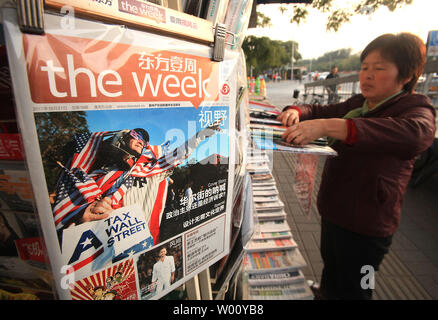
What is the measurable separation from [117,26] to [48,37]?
118 millimetres

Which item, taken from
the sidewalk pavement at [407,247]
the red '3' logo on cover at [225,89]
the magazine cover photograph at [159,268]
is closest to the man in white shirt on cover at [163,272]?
the magazine cover photograph at [159,268]

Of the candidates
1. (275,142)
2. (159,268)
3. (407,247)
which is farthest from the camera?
(407,247)

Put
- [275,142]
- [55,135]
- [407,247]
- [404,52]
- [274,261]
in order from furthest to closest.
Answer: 1. [407,247]
2. [274,261]
3. [404,52]
4. [275,142]
5. [55,135]

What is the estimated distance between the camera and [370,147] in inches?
37.5

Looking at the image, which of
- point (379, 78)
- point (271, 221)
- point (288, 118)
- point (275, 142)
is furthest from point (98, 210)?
point (271, 221)

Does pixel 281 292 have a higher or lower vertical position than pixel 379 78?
lower

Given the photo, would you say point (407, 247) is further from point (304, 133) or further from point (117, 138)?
point (117, 138)

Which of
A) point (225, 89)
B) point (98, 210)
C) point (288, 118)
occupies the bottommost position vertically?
point (98, 210)

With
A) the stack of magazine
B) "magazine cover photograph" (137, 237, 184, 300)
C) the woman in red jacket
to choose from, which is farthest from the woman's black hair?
"magazine cover photograph" (137, 237, 184, 300)

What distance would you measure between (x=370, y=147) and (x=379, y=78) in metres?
0.46

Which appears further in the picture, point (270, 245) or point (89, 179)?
point (270, 245)

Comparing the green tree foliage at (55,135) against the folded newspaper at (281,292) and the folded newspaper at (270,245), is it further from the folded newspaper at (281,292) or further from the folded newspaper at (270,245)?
the folded newspaper at (270,245)
